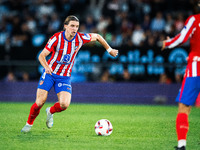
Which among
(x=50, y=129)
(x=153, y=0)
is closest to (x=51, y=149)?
(x=50, y=129)

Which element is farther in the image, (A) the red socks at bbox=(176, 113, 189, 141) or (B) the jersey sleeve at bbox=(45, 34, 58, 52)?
(B) the jersey sleeve at bbox=(45, 34, 58, 52)

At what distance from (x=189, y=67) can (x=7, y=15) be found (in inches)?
538

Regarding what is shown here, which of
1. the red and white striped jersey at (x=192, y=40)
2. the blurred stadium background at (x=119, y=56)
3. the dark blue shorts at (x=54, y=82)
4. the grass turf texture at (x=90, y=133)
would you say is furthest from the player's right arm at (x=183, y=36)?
the blurred stadium background at (x=119, y=56)

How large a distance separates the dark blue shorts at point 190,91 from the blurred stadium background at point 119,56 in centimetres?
922

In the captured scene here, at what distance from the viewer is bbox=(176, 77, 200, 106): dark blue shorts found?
18.5ft

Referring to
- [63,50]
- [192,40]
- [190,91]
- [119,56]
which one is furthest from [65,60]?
[119,56]

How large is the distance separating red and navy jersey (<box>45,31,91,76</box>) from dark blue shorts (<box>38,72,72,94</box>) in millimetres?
101

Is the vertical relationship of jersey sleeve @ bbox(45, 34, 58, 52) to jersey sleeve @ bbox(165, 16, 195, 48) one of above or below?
below

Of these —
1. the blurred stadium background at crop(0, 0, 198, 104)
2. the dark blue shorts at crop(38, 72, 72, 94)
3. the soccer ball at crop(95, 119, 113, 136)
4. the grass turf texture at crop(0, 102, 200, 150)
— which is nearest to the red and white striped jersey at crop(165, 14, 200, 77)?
the grass turf texture at crop(0, 102, 200, 150)

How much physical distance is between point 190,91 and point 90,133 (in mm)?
2772

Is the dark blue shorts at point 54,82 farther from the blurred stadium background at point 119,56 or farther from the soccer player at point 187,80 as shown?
the blurred stadium background at point 119,56

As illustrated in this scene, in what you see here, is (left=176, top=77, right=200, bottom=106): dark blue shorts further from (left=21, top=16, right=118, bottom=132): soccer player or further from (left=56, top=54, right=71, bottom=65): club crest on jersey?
(left=56, top=54, right=71, bottom=65): club crest on jersey

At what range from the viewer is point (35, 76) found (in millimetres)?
15648

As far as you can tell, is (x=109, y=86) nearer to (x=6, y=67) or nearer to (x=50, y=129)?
(x=6, y=67)
